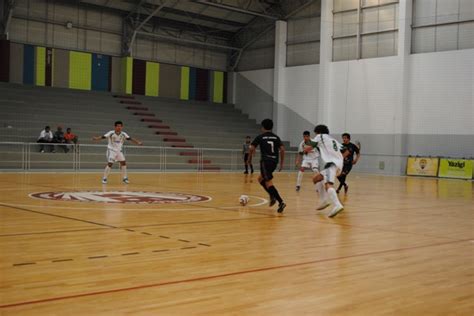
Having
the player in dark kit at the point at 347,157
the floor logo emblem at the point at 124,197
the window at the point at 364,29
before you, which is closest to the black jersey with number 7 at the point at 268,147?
the floor logo emblem at the point at 124,197

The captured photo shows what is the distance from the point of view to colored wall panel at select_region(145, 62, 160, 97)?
1548 inches

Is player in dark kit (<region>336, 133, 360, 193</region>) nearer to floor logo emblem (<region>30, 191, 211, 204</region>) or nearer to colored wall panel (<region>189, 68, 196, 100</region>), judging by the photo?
floor logo emblem (<region>30, 191, 211, 204</region>)

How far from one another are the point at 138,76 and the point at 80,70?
3.93 m

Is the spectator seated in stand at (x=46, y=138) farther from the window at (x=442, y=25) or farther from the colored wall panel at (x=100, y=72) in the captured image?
the window at (x=442, y=25)

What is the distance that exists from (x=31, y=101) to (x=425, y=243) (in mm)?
27613

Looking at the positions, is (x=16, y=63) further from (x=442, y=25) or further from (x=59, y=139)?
(x=442, y=25)

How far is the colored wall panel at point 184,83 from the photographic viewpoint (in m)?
41.2

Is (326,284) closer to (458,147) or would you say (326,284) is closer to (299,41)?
(458,147)

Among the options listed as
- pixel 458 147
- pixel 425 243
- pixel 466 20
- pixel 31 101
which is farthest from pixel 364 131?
pixel 425 243

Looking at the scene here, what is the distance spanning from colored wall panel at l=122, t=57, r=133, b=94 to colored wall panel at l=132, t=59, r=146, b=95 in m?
0.47

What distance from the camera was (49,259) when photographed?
21.5 ft

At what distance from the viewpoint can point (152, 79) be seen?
3956 centimetres

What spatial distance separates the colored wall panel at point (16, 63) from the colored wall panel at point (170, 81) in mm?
9301

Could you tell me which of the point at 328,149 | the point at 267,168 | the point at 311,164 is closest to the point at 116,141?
the point at 311,164
